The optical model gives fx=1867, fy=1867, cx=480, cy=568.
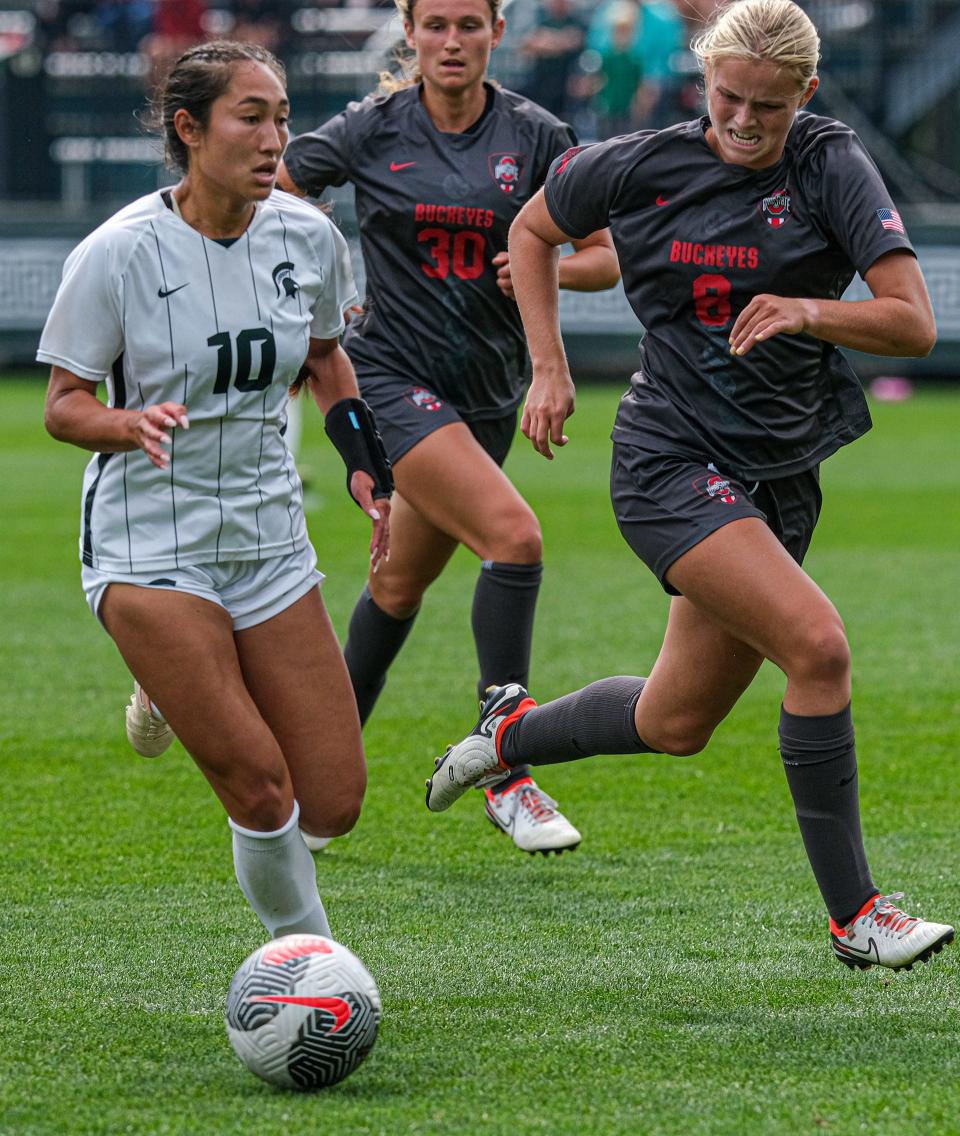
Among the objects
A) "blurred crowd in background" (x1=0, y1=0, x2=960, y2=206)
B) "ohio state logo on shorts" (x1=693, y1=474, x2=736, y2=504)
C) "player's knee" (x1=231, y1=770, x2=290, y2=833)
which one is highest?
"ohio state logo on shorts" (x1=693, y1=474, x2=736, y2=504)

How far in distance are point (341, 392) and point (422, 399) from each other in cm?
144

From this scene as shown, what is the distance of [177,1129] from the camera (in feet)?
10.7

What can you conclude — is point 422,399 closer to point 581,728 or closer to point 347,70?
point 581,728

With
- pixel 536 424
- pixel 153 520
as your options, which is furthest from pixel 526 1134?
pixel 536 424

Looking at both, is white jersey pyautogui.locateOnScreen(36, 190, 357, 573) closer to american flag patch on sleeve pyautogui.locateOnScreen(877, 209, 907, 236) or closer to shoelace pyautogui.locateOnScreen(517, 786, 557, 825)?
american flag patch on sleeve pyautogui.locateOnScreen(877, 209, 907, 236)

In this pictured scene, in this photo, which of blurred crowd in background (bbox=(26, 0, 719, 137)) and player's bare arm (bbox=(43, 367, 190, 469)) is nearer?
player's bare arm (bbox=(43, 367, 190, 469))

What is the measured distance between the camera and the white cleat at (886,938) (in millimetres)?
3918

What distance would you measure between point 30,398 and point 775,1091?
60.8ft

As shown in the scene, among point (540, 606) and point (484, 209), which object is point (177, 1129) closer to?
point (484, 209)

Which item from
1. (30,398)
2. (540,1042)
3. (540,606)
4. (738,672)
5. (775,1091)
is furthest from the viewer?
(30,398)

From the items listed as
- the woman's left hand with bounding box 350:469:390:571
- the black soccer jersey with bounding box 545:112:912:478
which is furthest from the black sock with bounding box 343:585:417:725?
the black soccer jersey with bounding box 545:112:912:478

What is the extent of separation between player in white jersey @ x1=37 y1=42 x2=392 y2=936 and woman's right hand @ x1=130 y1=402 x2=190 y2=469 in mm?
15

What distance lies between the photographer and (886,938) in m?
3.96

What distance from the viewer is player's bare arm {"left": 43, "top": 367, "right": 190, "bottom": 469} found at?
358 cm
